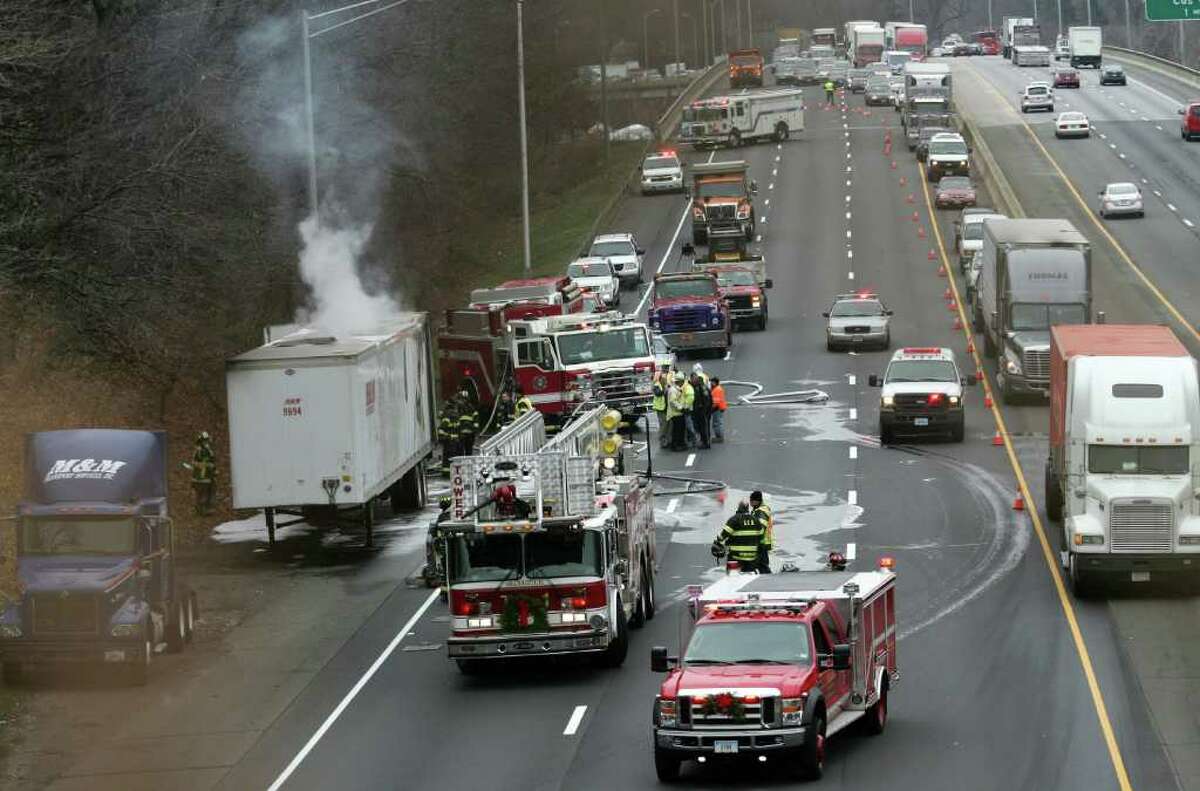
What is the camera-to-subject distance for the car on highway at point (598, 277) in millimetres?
67625

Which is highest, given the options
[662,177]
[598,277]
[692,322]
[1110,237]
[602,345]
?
[662,177]

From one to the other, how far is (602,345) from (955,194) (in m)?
39.9

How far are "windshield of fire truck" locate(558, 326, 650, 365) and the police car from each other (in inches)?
241

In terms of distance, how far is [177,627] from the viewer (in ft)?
93.7

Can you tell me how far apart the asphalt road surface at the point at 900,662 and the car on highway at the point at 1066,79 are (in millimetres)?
78301

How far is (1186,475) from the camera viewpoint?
97.8 feet

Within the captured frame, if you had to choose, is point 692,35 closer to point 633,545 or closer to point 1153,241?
point 1153,241

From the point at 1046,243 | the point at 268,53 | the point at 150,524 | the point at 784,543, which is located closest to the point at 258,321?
the point at 268,53

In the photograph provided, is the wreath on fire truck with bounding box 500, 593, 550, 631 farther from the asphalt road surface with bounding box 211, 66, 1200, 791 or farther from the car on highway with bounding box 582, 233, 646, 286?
the car on highway with bounding box 582, 233, 646, 286

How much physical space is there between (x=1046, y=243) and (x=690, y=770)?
30.3m

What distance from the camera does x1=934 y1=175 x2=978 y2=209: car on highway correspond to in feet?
276

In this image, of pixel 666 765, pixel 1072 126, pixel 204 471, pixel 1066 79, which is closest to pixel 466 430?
pixel 204 471

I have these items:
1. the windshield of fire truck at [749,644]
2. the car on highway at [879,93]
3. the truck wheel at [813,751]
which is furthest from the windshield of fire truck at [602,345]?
the car on highway at [879,93]

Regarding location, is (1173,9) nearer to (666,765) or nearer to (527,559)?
(527,559)
